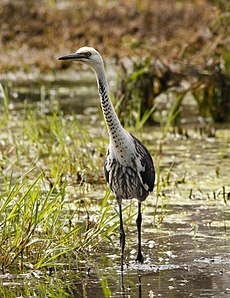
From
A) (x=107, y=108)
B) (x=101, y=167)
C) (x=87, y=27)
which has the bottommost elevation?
(x=101, y=167)

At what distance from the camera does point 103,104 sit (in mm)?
6668

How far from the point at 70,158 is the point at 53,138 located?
38.5 inches

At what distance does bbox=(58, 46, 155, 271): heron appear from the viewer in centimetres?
667

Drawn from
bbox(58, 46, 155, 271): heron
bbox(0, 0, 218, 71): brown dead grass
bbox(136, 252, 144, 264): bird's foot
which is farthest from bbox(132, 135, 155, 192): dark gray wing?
bbox(0, 0, 218, 71): brown dead grass

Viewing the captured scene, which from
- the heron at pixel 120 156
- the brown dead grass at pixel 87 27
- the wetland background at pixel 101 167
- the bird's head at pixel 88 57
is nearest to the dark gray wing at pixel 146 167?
the heron at pixel 120 156

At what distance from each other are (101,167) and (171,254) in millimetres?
2490

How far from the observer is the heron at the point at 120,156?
6672mm

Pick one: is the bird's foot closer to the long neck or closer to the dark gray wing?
the dark gray wing

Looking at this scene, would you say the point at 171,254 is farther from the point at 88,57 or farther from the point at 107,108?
the point at 88,57

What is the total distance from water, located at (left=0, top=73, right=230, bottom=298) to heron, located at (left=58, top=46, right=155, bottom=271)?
24 centimetres

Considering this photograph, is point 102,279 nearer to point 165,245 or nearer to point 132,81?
point 165,245

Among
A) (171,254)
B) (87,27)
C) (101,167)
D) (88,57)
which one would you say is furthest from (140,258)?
(87,27)

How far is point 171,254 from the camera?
7.07 meters

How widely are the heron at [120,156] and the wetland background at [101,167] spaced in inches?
7.8
